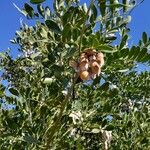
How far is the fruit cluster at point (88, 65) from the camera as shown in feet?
7.47

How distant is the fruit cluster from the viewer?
2.28 m

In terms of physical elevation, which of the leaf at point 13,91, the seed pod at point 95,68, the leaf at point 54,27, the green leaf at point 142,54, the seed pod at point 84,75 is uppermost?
the leaf at point 54,27

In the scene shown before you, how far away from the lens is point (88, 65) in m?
2.29

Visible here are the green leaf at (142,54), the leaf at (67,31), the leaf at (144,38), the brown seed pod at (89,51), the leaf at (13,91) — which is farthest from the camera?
the leaf at (13,91)

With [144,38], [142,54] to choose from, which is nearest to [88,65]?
[142,54]

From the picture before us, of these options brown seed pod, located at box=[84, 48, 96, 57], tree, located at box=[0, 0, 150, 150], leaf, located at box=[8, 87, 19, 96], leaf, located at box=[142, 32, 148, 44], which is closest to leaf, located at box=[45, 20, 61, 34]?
tree, located at box=[0, 0, 150, 150]

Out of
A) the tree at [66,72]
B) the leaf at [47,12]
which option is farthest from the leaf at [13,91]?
the leaf at [47,12]

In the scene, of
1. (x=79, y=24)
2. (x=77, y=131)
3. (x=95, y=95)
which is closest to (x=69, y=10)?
(x=79, y=24)

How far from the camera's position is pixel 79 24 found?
2670 millimetres

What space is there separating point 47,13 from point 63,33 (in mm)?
657

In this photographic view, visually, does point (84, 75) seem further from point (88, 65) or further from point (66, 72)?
point (66, 72)

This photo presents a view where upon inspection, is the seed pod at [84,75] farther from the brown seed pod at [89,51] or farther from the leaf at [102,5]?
the leaf at [102,5]

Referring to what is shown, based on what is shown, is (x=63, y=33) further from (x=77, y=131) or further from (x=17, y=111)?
(x=77, y=131)

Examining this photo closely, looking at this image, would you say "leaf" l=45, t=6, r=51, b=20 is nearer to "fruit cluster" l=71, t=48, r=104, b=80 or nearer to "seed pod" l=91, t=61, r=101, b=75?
"fruit cluster" l=71, t=48, r=104, b=80
